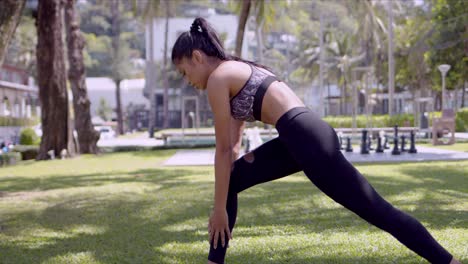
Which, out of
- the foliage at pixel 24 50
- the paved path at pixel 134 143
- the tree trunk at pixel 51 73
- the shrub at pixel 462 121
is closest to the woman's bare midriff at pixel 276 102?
the tree trunk at pixel 51 73

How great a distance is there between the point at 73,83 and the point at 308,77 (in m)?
48.9

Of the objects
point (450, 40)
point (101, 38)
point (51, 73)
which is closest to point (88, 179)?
point (51, 73)

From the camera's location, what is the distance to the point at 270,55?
78.2 meters

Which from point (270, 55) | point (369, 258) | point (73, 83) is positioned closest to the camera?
point (369, 258)

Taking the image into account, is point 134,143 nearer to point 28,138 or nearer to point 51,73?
point 28,138

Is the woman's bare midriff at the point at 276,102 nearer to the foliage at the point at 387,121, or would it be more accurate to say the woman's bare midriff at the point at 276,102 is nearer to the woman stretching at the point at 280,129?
the woman stretching at the point at 280,129

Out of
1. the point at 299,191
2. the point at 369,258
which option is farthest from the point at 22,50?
the point at 369,258

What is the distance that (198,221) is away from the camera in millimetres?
7051

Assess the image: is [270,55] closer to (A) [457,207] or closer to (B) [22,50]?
(B) [22,50]

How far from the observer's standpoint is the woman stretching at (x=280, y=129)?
3.34m

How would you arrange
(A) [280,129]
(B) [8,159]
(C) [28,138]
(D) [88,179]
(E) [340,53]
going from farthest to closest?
(E) [340,53] < (C) [28,138] < (B) [8,159] < (D) [88,179] < (A) [280,129]

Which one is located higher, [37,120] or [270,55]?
[270,55]

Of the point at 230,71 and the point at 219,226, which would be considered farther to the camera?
the point at 219,226

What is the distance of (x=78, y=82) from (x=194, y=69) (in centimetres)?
2082
